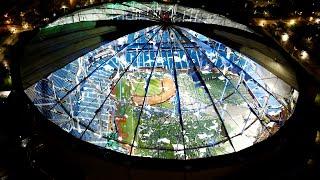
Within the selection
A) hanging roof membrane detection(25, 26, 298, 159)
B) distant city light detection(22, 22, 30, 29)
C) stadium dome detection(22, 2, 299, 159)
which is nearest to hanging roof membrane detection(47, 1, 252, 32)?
stadium dome detection(22, 2, 299, 159)

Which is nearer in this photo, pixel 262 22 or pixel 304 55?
pixel 304 55

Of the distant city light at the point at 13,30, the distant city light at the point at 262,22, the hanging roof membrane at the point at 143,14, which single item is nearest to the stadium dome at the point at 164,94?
the hanging roof membrane at the point at 143,14

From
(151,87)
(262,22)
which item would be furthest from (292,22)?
(151,87)

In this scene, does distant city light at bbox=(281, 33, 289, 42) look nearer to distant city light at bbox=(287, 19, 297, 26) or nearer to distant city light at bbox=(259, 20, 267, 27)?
distant city light at bbox=(259, 20, 267, 27)

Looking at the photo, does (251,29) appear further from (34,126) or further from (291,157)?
(34,126)

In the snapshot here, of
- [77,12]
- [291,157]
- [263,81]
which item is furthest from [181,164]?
[77,12]

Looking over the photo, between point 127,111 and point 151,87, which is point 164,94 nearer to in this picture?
point 151,87

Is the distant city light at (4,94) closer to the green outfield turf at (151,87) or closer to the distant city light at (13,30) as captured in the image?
the green outfield turf at (151,87)

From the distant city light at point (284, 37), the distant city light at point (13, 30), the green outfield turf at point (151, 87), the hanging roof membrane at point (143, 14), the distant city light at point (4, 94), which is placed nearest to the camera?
the green outfield turf at point (151, 87)

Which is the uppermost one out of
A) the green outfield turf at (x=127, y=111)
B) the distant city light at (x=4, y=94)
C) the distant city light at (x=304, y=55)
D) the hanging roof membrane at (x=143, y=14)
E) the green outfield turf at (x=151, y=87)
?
the hanging roof membrane at (x=143, y=14)
